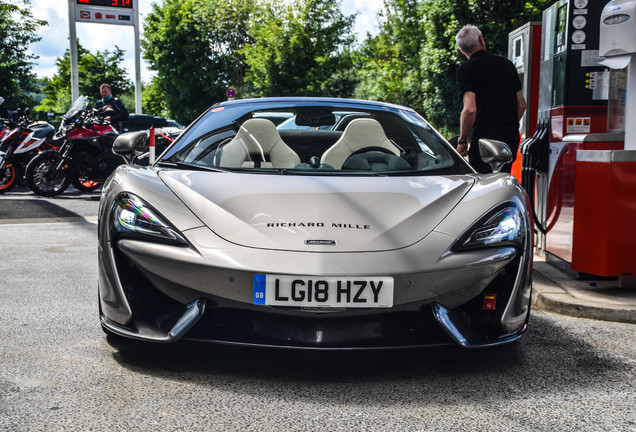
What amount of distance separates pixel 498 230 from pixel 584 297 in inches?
67.1

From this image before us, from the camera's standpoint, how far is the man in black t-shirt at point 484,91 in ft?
18.5

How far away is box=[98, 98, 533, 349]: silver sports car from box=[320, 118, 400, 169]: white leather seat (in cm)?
56

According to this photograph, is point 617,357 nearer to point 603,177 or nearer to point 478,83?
point 603,177

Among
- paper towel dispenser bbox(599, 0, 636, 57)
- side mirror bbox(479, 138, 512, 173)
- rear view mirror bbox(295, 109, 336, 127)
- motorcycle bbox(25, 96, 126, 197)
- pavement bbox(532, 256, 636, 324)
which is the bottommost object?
pavement bbox(532, 256, 636, 324)

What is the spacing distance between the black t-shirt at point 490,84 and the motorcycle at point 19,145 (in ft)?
25.3

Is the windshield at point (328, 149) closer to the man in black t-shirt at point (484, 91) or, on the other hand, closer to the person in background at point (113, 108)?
the man in black t-shirt at point (484, 91)

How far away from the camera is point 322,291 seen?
279cm

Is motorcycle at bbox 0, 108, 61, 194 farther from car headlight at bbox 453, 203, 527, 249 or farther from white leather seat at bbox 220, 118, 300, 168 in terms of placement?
car headlight at bbox 453, 203, 527, 249

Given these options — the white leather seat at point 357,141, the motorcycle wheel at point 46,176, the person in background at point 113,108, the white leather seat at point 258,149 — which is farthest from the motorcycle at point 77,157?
the white leather seat at point 357,141

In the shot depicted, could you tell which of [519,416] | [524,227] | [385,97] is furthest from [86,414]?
[385,97]

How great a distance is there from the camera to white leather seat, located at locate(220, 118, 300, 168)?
3.87 m

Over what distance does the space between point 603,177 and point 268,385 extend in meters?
2.85

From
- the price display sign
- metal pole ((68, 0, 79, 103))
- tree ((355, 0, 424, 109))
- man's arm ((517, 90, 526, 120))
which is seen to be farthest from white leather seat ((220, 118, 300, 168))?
tree ((355, 0, 424, 109))

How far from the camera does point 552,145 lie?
5.84 meters
